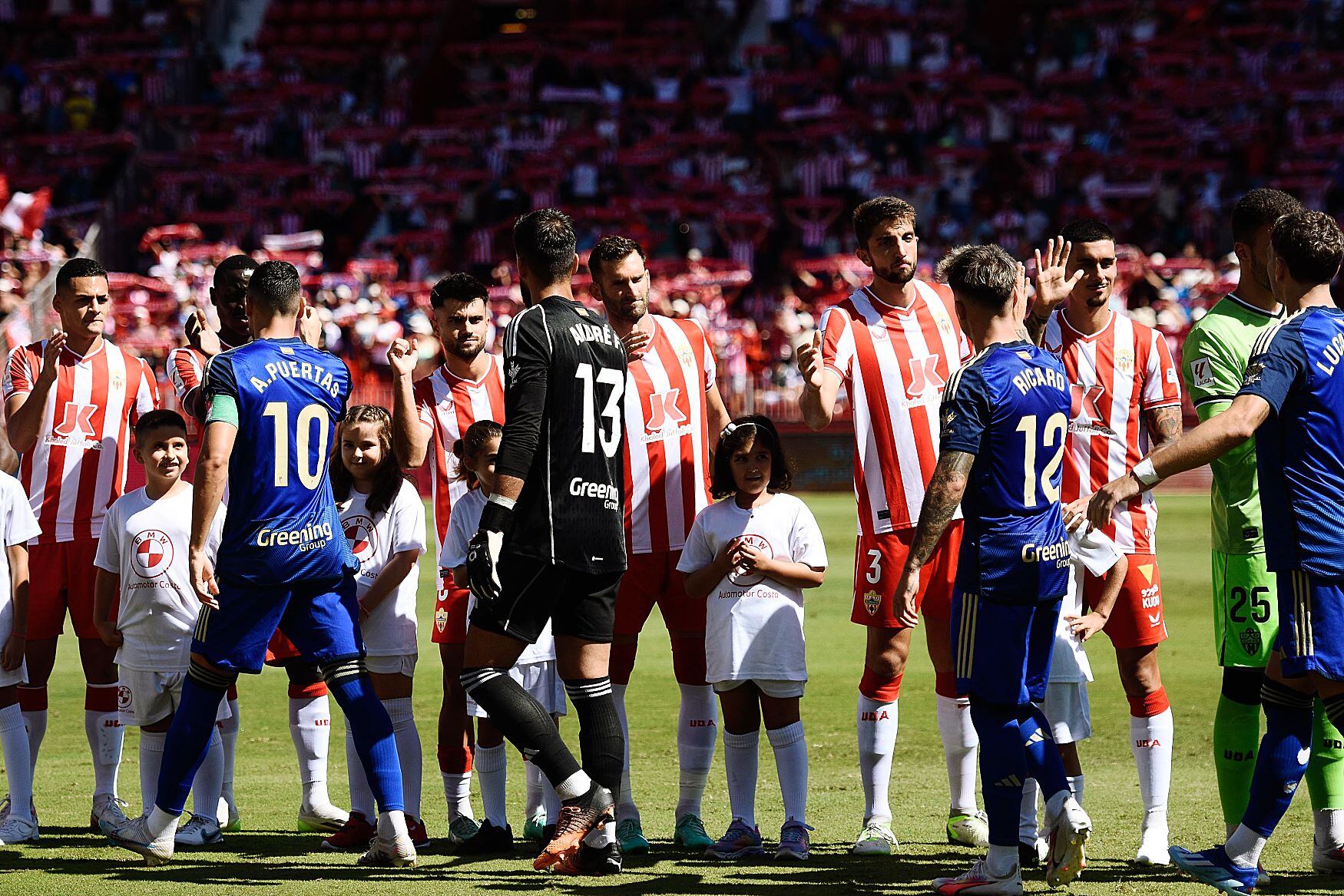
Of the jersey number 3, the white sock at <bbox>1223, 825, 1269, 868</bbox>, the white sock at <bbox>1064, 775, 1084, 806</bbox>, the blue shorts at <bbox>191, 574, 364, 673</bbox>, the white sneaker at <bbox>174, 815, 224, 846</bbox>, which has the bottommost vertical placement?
the white sock at <bbox>1223, 825, 1269, 868</bbox>

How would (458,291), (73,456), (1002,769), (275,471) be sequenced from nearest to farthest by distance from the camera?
(1002,769)
(275,471)
(458,291)
(73,456)

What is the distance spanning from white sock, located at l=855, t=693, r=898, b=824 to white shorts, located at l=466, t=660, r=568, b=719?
120cm

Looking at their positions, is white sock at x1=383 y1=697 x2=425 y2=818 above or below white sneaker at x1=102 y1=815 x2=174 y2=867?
above

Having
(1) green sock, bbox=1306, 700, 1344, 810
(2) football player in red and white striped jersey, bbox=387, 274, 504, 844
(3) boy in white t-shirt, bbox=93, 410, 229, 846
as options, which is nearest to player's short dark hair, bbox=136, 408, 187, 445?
(3) boy in white t-shirt, bbox=93, 410, 229, 846

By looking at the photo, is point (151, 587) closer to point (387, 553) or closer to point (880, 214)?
point (387, 553)

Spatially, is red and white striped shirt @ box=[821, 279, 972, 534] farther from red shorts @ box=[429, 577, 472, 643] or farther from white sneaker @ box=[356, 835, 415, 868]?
white sneaker @ box=[356, 835, 415, 868]

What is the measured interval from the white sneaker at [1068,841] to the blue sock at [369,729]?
230cm

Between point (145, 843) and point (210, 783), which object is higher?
point (210, 783)

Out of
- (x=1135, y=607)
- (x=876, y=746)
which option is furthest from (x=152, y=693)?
(x=1135, y=607)

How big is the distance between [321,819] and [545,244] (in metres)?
2.53

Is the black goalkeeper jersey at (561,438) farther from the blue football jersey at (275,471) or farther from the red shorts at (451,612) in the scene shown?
the red shorts at (451,612)

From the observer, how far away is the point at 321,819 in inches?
246

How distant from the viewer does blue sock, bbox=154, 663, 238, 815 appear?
5.54 meters

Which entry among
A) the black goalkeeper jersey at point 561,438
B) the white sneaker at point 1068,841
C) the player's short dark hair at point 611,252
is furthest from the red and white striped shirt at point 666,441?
the white sneaker at point 1068,841
